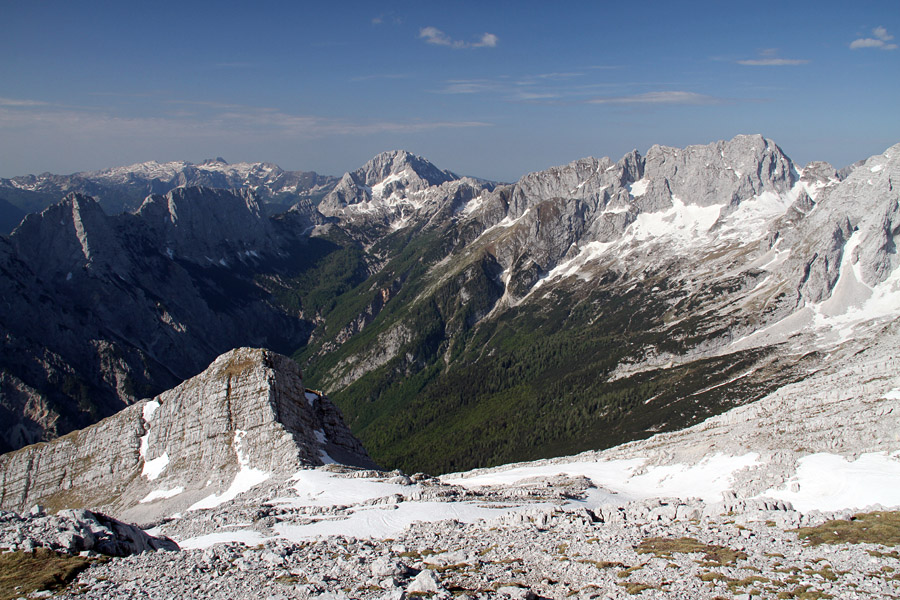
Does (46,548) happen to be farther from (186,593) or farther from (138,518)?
(138,518)

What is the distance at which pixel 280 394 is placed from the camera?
79.9 metres

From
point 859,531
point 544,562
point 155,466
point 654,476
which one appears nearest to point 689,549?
point 544,562

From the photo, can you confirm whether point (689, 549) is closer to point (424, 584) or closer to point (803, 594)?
point (803, 594)

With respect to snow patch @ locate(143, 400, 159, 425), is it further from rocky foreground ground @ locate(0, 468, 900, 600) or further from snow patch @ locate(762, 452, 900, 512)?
snow patch @ locate(762, 452, 900, 512)

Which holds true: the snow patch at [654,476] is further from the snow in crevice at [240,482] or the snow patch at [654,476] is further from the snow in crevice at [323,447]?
the snow in crevice at [240,482]

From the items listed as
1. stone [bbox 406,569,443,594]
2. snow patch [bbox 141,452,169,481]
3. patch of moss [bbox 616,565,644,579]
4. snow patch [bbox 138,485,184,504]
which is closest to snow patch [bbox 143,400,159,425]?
snow patch [bbox 141,452,169,481]

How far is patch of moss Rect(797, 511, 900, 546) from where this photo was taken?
3262 centimetres

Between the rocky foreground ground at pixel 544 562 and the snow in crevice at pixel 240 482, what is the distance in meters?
25.7

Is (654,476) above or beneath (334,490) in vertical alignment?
beneath

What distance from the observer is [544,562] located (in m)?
31.6

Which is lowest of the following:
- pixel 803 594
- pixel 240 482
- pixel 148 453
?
pixel 240 482

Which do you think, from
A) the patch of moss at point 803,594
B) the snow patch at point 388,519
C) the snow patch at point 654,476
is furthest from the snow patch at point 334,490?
the patch of moss at point 803,594

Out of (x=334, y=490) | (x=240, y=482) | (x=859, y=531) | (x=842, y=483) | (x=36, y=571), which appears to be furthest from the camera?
(x=240, y=482)

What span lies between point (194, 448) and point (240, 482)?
45.1ft
